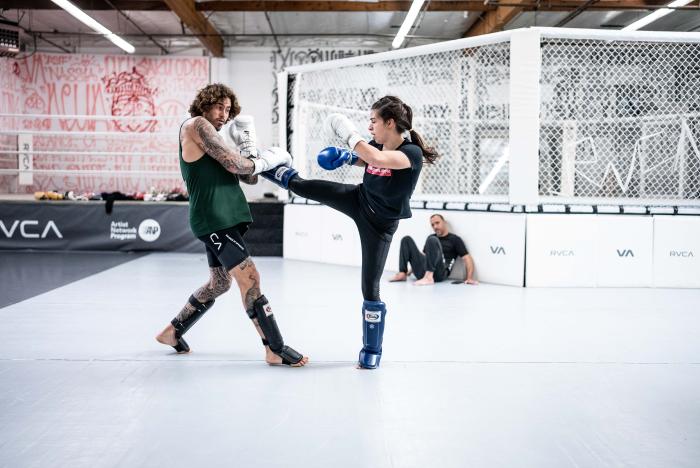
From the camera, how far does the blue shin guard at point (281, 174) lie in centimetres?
327

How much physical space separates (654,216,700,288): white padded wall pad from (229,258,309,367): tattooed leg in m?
4.26

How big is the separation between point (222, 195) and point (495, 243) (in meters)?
3.64

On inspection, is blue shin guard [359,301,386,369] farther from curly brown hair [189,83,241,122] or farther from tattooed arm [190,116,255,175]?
curly brown hair [189,83,241,122]

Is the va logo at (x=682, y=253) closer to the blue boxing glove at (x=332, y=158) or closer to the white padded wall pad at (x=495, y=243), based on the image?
the white padded wall pad at (x=495, y=243)

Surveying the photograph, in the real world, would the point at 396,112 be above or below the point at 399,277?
above

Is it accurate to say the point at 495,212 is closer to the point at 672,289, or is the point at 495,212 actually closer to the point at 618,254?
the point at 618,254

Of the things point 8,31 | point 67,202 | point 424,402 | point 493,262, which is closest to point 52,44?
point 8,31

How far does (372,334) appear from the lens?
3.18 metres

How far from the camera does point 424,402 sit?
266 cm

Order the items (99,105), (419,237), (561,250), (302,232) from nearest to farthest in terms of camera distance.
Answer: (561,250)
(419,237)
(302,232)
(99,105)

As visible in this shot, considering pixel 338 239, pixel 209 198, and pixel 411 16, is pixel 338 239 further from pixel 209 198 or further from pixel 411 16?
pixel 209 198

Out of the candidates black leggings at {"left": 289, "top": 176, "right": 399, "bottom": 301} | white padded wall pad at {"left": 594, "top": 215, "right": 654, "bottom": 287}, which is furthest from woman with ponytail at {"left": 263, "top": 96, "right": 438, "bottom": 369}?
white padded wall pad at {"left": 594, "top": 215, "right": 654, "bottom": 287}

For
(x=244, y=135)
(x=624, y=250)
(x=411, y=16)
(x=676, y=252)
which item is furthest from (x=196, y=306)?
(x=411, y=16)

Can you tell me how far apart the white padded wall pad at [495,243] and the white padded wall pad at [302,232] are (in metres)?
2.00
